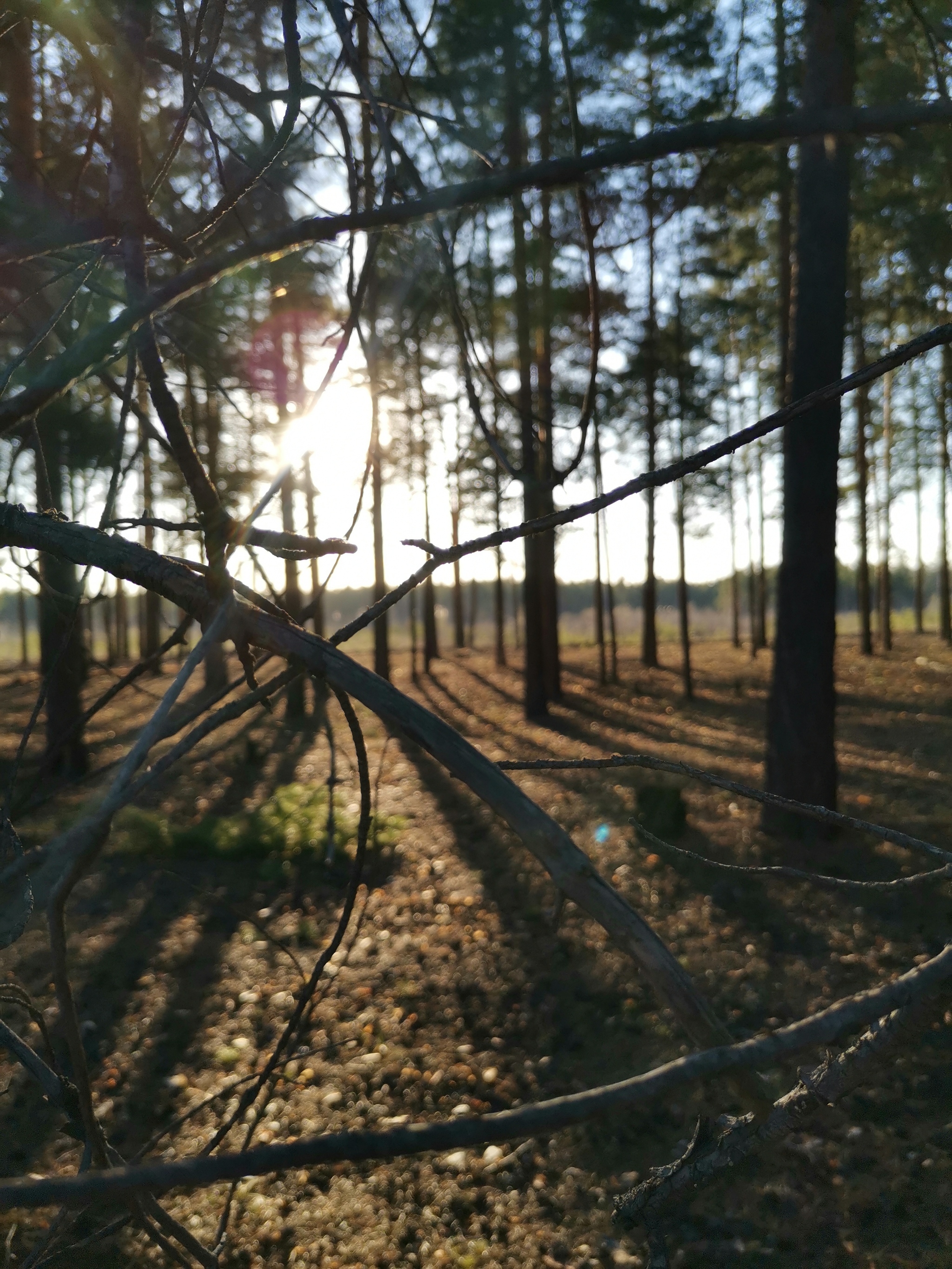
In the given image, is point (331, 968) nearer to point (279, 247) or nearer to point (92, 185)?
point (92, 185)

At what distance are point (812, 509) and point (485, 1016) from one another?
457 centimetres

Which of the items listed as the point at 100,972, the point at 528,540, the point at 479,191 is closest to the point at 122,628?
the point at 528,540

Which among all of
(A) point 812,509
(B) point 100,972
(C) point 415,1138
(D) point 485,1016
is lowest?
(D) point 485,1016

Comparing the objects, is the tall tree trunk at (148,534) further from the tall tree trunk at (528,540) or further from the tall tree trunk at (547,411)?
the tall tree trunk at (528,540)

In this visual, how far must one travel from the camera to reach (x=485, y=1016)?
5203 mm

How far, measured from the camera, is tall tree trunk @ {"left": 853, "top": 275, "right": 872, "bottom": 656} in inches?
660

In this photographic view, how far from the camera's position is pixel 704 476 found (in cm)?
1727

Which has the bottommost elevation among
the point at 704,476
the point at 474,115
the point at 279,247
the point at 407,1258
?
the point at 407,1258

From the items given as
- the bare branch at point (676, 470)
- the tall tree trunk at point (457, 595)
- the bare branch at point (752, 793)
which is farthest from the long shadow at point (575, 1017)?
the tall tree trunk at point (457, 595)

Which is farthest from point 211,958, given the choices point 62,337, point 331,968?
point 62,337

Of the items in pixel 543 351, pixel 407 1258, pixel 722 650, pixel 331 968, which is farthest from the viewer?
pixel 722 650

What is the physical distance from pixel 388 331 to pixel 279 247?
41 centimetres

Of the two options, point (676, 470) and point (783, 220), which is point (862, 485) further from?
point (676, 470)

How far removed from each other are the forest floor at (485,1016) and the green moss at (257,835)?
2.1 inches
